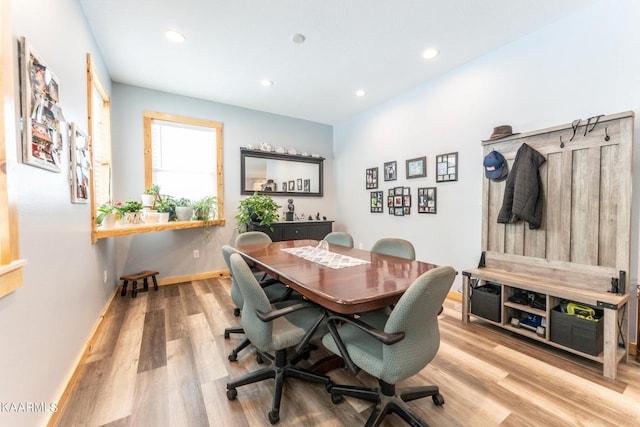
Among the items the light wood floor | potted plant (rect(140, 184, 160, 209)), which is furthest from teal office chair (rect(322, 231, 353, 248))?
potted plant (rect(140, 184, 160, 209))

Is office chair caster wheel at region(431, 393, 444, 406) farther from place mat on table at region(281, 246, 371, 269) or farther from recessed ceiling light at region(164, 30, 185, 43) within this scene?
recessed ceiling light at region(164, 30, 185, 43)

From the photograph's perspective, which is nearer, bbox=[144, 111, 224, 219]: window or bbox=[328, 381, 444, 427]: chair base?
bbox=[328, 381, 444, 427]: chair base

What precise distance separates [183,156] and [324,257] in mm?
3098

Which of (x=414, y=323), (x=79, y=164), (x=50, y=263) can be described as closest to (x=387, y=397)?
(x=414, y=323)

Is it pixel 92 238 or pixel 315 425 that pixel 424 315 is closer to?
pixel 315 425

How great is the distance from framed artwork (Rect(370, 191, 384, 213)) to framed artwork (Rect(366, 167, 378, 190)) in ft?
0.44

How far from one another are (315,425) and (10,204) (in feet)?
5.84

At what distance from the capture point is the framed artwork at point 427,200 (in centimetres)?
357

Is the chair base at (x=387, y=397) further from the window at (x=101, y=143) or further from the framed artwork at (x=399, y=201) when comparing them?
the window at (x=101, y=143)

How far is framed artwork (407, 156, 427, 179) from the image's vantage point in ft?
12.1

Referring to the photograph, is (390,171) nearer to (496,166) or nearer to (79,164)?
(496,166)

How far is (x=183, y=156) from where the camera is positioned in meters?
4.09

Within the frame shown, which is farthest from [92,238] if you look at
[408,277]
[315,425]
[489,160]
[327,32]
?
[489,160]

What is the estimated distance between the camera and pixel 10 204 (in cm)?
109
